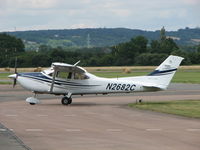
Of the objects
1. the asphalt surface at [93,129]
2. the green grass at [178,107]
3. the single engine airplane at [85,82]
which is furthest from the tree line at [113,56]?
the asphalt surface at [93,129]

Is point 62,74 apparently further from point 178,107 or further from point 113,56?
point 113,56

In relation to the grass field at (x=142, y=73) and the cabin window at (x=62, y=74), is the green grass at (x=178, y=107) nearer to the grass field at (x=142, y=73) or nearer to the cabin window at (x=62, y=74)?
the cabin window at (x=62, y=74)

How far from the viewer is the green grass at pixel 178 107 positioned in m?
23.0

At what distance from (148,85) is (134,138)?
1273cm

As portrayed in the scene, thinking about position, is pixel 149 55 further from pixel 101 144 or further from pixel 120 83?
pixel 101 144

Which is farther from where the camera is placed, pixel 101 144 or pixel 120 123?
pixel 120 123

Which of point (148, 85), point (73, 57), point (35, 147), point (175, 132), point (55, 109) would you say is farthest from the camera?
point (73, 57)

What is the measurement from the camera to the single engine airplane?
1121 inches

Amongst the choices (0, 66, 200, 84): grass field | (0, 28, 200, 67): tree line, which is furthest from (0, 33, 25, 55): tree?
(0, 66, 200, 84): grass field

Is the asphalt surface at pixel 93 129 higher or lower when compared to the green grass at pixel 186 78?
higher

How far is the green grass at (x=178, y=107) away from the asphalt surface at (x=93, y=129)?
828 millimetres

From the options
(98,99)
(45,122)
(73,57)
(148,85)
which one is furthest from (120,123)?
(73,57)

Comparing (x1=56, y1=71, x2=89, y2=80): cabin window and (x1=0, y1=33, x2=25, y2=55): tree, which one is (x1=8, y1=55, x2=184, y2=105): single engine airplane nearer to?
(x1=56, y1=71, x2=89, y2=80): cabin window

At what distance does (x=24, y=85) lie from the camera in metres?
28.7
